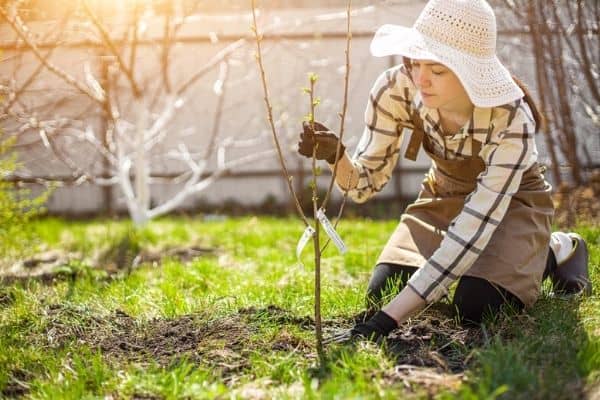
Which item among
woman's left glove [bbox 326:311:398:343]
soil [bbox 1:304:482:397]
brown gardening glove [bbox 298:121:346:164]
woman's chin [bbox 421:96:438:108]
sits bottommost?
soil [bbox 1:304:482:397]

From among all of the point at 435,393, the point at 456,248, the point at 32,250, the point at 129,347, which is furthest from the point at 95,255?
the point at 435,393

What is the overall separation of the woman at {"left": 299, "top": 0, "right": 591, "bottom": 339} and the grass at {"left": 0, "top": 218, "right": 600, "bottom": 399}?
13cm

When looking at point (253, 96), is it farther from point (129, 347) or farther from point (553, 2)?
point (129, 347)

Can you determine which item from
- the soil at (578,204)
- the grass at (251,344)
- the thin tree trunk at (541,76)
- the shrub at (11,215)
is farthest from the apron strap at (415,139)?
the shrub at (11,215)

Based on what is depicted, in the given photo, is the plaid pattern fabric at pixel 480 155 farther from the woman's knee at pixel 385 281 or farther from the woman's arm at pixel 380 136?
the woman's knee at pixel 385 281

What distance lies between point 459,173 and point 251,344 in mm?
1069

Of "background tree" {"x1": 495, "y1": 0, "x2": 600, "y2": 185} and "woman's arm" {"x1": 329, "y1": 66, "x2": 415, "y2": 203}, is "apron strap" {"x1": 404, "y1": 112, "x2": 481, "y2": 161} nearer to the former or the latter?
"woman's arm" {"x1": 329, "y1": 66, "x2": 415, "y2": 203}

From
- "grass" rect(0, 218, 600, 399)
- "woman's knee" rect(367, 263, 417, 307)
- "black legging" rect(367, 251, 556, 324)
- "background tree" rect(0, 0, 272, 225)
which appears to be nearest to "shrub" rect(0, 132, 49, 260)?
"background tree" rect(0, 0, 272, 225)

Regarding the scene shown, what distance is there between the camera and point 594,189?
519 cm

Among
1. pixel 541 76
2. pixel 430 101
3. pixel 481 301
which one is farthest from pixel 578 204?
pixel 430 101

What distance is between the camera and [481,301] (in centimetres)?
273

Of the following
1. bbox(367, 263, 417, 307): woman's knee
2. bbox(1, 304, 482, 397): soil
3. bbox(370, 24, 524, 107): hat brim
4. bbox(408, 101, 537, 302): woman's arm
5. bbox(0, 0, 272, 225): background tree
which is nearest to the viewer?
bbox(1, 304, 482, 397): soil

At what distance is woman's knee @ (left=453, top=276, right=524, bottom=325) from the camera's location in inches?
107

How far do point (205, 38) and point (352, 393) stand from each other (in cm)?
490
